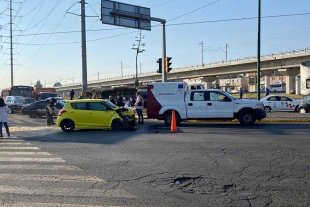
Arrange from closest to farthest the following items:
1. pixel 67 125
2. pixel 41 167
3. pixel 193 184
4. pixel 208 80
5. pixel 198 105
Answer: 1. pixel 193 184
2. pixel 41 167
3. pixel 67 125
4. pixel 198 105
5. pixel 208 80

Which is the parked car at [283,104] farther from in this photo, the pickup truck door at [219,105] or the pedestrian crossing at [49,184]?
the pedestrian crossing at [49,184]

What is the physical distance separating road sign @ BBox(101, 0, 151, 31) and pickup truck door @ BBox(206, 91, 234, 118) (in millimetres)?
8411

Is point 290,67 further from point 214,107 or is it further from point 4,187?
point 4,187

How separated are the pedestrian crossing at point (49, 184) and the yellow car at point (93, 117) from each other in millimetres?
6129

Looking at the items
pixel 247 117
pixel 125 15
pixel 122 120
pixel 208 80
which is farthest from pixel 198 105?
pixel 208 80

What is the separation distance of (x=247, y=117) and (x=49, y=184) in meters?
12.0

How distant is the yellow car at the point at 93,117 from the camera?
1552cm

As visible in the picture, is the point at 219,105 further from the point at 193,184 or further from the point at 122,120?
the point at 193,184

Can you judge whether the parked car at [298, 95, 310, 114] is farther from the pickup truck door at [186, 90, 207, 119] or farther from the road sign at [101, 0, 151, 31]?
the road sign at [101, 0, 151, 31]

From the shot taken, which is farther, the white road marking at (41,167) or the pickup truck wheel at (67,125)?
the pickup truck wheel at (67,125)

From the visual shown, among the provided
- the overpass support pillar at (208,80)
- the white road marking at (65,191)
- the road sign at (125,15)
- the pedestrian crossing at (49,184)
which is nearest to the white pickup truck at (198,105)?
the road sign at (125,15)

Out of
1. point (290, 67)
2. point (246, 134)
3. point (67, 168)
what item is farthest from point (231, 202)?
point (290, 67)

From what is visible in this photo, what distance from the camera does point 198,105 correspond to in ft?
56.2

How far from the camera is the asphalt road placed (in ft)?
19.0
